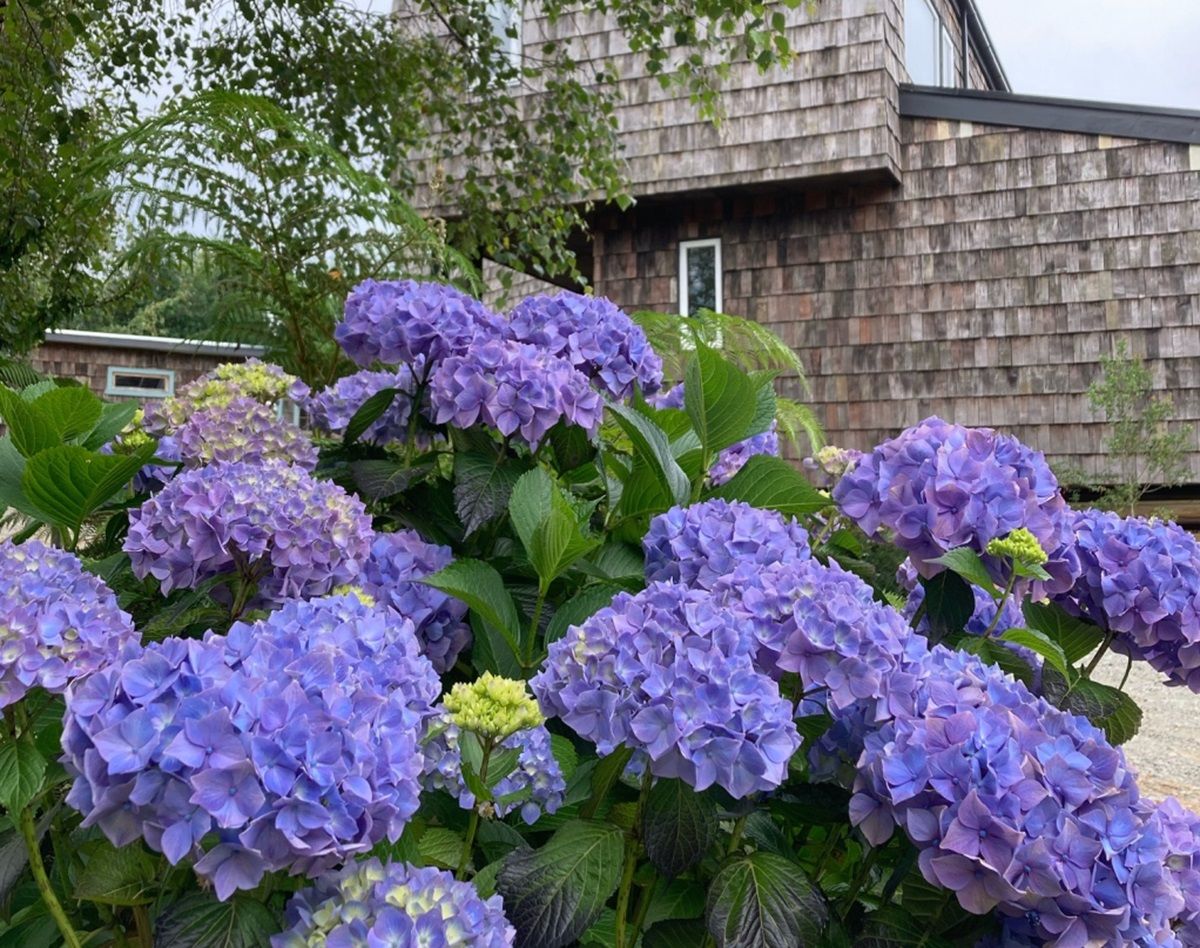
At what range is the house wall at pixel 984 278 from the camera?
8.45 metres

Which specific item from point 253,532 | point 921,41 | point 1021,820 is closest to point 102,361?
point 921,41

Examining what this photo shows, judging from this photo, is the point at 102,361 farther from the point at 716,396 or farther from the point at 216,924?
the point at 216,924

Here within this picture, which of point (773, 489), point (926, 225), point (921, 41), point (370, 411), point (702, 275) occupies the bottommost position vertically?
point (773, 489)

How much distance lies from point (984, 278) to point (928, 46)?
10.5 ft

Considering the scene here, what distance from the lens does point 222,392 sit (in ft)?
5.39

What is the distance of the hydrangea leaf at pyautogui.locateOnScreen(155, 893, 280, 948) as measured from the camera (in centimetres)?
68

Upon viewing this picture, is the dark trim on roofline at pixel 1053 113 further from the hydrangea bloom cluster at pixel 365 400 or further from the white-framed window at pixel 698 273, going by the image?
the hydrangea bloom cluster at pixel 365 400

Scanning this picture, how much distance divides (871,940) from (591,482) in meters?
0.92

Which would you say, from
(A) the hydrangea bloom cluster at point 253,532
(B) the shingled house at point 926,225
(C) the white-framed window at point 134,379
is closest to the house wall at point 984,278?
(B) the shingled house at point 926,225

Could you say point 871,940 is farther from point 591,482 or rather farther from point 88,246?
point 88,246

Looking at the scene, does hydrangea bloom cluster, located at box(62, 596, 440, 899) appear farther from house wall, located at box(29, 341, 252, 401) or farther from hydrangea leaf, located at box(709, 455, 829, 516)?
house wall, located at box(29, 341, 252, 401)

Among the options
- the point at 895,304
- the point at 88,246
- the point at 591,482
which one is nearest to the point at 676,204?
the point at 895,304

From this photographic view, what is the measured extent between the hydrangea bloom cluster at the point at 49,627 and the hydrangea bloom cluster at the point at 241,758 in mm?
134

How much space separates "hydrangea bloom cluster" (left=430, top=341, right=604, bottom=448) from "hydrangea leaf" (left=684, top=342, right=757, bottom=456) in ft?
0.48
